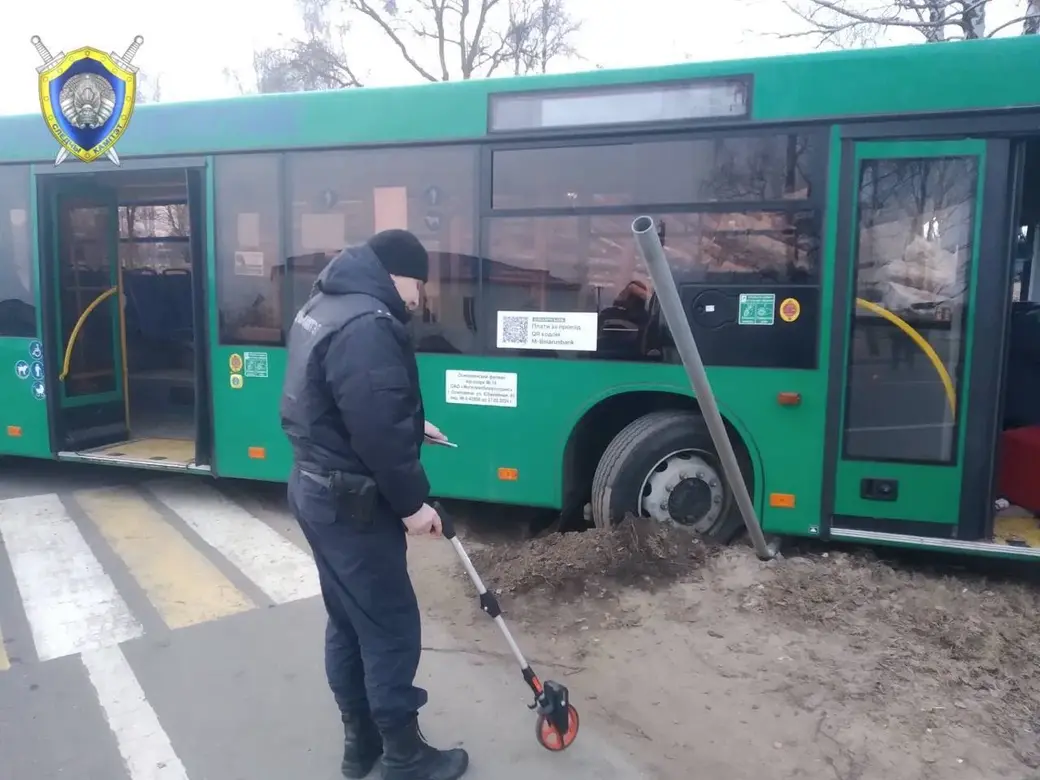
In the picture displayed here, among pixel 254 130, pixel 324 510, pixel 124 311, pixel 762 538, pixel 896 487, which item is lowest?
pixel 762 538

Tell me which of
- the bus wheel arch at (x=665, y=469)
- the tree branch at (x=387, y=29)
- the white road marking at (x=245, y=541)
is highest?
the tree branch at (x=387, y=29)

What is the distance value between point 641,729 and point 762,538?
166 centimetres

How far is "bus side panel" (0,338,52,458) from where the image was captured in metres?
6.92

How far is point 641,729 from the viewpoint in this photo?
3533mm

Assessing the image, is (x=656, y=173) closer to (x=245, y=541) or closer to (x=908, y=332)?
(x=908, y=332)

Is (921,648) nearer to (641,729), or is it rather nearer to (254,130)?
(641,729)

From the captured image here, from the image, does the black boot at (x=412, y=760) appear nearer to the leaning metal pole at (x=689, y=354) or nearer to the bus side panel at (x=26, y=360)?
the leaning metal pole at (x=689, y=354)

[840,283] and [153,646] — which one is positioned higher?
[840,283]

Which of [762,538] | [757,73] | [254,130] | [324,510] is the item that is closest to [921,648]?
[762,538]

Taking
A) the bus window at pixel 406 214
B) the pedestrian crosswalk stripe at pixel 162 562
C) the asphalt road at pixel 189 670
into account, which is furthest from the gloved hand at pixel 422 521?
the bus window at pixel 406 214

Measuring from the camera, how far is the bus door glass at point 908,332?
4.61 metres

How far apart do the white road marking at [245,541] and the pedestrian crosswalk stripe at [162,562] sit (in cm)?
16

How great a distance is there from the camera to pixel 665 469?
5.30 m

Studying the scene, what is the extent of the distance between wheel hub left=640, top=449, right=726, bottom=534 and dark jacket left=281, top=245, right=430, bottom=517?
2591 mm
